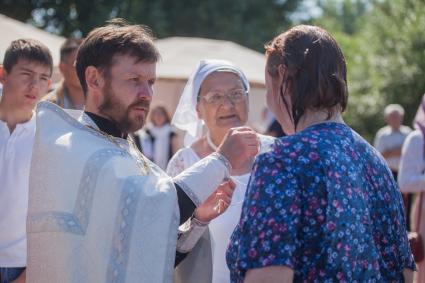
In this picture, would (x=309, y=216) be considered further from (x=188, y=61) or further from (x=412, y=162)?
(x=188, y=61)

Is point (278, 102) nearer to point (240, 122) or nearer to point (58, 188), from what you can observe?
point (58, 188)

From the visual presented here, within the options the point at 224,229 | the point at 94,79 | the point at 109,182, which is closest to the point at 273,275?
the point at 109,182

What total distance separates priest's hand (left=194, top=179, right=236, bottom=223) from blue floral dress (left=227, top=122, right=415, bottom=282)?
741 millimetres

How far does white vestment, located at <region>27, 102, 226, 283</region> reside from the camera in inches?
111

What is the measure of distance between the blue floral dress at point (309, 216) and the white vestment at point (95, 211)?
16.0 inches

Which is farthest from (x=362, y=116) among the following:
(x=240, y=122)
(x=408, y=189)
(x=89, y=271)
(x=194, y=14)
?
(x=89, y=271)

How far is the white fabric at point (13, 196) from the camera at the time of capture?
13.1ft

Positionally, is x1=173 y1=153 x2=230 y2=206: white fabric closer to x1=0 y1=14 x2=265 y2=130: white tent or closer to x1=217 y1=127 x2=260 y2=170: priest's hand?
x1=217 y1=127 x2=260 y2=170: priest's hand

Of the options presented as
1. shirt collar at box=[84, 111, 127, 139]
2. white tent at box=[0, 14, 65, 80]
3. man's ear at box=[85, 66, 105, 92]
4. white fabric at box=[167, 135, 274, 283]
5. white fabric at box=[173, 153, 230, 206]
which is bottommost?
white fabric at box=[167, 135, 274, 283]

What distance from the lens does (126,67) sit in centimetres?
309

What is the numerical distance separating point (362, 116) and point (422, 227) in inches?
753

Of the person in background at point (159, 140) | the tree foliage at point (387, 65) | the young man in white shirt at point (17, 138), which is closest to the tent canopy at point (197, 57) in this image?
the person in background at point (159, 140)

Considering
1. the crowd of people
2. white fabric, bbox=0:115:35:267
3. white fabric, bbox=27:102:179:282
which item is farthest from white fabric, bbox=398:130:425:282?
white fabric, bbox=27:102:179:282

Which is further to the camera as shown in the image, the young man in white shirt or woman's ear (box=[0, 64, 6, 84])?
woman's ear (box=[0, 64, 6, 84])
